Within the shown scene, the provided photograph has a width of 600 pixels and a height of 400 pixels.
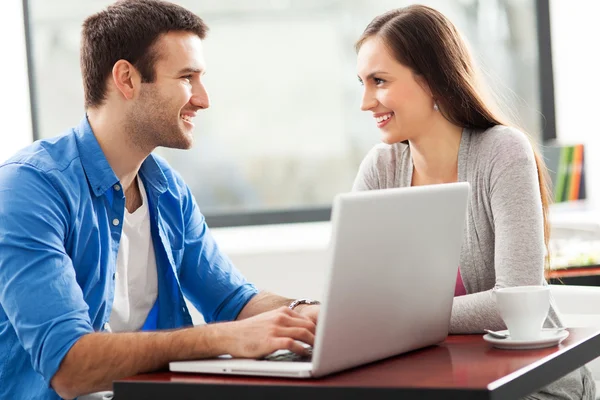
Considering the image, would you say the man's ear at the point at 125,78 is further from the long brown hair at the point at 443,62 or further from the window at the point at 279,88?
the window at the point at 279,88

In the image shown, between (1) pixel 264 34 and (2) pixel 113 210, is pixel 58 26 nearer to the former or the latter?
(1) pixel 264 34

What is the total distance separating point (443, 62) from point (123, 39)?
72 centimetres

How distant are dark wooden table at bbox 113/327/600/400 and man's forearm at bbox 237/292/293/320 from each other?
1.99ft

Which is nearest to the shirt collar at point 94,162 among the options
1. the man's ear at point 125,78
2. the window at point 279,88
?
the man's ear at point 125,78

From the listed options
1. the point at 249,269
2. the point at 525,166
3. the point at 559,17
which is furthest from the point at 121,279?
the point at 559,17

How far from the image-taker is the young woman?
195 centimetres

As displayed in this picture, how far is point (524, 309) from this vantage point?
145 cm

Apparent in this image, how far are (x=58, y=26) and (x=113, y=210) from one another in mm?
2581

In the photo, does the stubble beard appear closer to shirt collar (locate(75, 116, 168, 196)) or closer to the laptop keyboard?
shirt collar (locate(75, 116, 168, 196))

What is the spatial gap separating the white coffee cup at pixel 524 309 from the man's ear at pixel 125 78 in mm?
1024

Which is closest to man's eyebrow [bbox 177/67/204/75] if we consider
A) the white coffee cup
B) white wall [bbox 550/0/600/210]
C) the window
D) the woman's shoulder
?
the woman's shoulder

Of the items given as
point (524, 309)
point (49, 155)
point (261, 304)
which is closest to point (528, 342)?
point (524, 309)

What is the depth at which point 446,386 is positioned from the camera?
3.87 feet

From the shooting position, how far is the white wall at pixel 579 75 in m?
4.06
